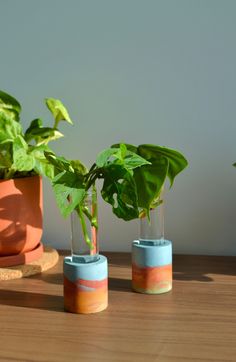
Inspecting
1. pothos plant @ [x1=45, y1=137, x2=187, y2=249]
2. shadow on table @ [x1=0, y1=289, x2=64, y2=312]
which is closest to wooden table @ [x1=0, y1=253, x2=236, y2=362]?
shadow on table @ [x1=0, y1=289, x2=64, y2=312]

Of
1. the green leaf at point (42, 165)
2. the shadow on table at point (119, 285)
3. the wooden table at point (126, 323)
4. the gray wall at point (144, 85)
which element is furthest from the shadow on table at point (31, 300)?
the gray wall at point (144, 85)

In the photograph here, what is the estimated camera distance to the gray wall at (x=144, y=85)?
1121 millimetres

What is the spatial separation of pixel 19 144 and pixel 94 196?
0.18 m

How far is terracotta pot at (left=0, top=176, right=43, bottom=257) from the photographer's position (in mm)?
1002

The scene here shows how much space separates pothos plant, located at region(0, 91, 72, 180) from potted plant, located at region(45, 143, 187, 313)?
9cm

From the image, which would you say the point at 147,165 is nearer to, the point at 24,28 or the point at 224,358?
the point at 224,358

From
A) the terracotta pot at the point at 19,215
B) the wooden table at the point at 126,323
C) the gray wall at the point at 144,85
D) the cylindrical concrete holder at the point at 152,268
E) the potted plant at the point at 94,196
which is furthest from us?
the gray wall at the point at 144,85

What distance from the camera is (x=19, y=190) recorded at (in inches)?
40.0

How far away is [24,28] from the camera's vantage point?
1221 millimetres

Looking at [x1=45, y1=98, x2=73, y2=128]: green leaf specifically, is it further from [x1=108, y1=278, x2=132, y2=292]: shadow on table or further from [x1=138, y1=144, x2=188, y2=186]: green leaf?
[x1=108, y1=278, x2=132, y2=292]: shadow on table

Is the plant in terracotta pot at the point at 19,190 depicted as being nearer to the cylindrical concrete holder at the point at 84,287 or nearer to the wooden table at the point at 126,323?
the wooden table at the point at 126,323

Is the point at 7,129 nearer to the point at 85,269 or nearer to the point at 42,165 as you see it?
the point at 42,165

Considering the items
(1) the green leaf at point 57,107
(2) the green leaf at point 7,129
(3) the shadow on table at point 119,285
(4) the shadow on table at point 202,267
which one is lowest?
(3) the shadow on table at point 119,285

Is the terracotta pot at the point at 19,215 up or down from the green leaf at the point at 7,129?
down
